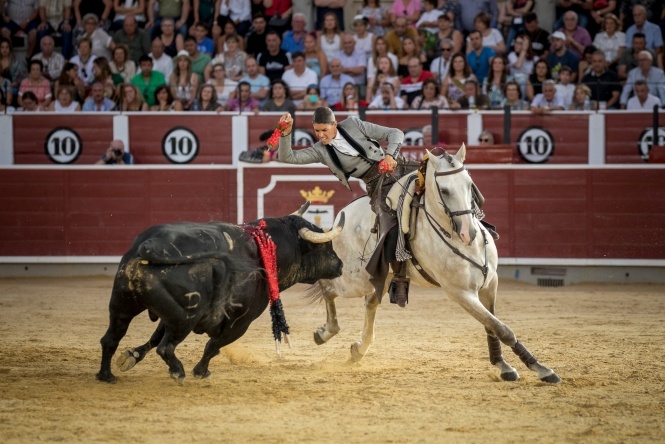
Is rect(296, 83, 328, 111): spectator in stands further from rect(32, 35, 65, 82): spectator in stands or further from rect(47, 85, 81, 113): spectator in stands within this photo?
rect(32, 35, 65, 82): spectator in stands

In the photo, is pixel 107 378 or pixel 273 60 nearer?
pixel 107 378

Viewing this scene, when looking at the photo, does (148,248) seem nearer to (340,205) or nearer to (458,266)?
(458,266)

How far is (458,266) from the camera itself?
23.1ft

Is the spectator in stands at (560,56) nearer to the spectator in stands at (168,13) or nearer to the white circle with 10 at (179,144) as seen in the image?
the white circle with 10 at (179,144)

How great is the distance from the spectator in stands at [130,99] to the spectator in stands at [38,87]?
105 cm

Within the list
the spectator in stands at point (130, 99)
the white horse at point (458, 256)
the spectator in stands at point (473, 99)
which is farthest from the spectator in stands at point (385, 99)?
the white horse at point (458, 256)

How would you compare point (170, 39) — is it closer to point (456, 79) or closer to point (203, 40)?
point (203, 40)

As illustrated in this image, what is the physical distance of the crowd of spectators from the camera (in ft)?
45.3

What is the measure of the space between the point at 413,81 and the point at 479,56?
0.94 m

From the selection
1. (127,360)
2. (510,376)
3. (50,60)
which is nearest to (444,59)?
(50,60)

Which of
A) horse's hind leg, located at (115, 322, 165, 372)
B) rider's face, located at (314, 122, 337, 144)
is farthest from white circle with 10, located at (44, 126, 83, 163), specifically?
horse's hind leg, located at (115, 322, 165, 372)

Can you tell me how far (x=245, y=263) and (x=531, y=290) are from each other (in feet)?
21.9

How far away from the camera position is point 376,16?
49.7ft

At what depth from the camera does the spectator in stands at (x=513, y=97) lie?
13.6m
